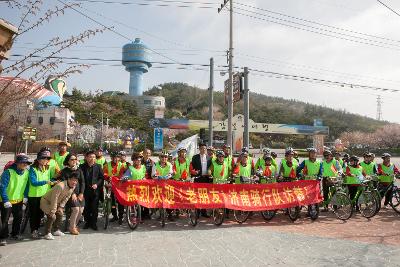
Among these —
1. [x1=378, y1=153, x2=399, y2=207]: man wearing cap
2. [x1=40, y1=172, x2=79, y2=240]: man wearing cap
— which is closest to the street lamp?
[x1=40, y1=172, x2=79, y2=240]: man wearing cap

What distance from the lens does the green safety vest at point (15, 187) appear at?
6891mm

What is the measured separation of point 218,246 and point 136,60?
103 m

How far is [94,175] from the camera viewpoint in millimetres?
8289

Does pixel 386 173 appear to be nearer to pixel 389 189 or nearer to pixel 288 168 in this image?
pixel 389 189

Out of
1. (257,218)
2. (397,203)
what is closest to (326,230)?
(257,218)

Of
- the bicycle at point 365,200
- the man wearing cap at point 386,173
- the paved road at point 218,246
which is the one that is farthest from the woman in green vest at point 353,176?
the paved road at point 218,246

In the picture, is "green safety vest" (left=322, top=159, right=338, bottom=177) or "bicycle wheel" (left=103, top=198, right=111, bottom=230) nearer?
"bicycle wheel" (left=103, top=198, right=111, bottom=230)

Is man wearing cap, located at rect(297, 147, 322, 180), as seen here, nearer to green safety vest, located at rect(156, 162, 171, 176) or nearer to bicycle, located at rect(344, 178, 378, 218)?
bicycle, located at rect(344, 178, 378, 218)

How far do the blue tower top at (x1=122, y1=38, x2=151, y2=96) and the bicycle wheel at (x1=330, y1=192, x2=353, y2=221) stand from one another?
98.7 meters

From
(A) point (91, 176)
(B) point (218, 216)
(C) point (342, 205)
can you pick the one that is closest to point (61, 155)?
(A) point (91, 176)

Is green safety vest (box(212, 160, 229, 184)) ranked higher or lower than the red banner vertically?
higher

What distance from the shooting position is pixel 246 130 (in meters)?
18.5

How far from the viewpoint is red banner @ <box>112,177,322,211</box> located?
8.50m

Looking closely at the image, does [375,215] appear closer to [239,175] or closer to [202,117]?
[239,175]
